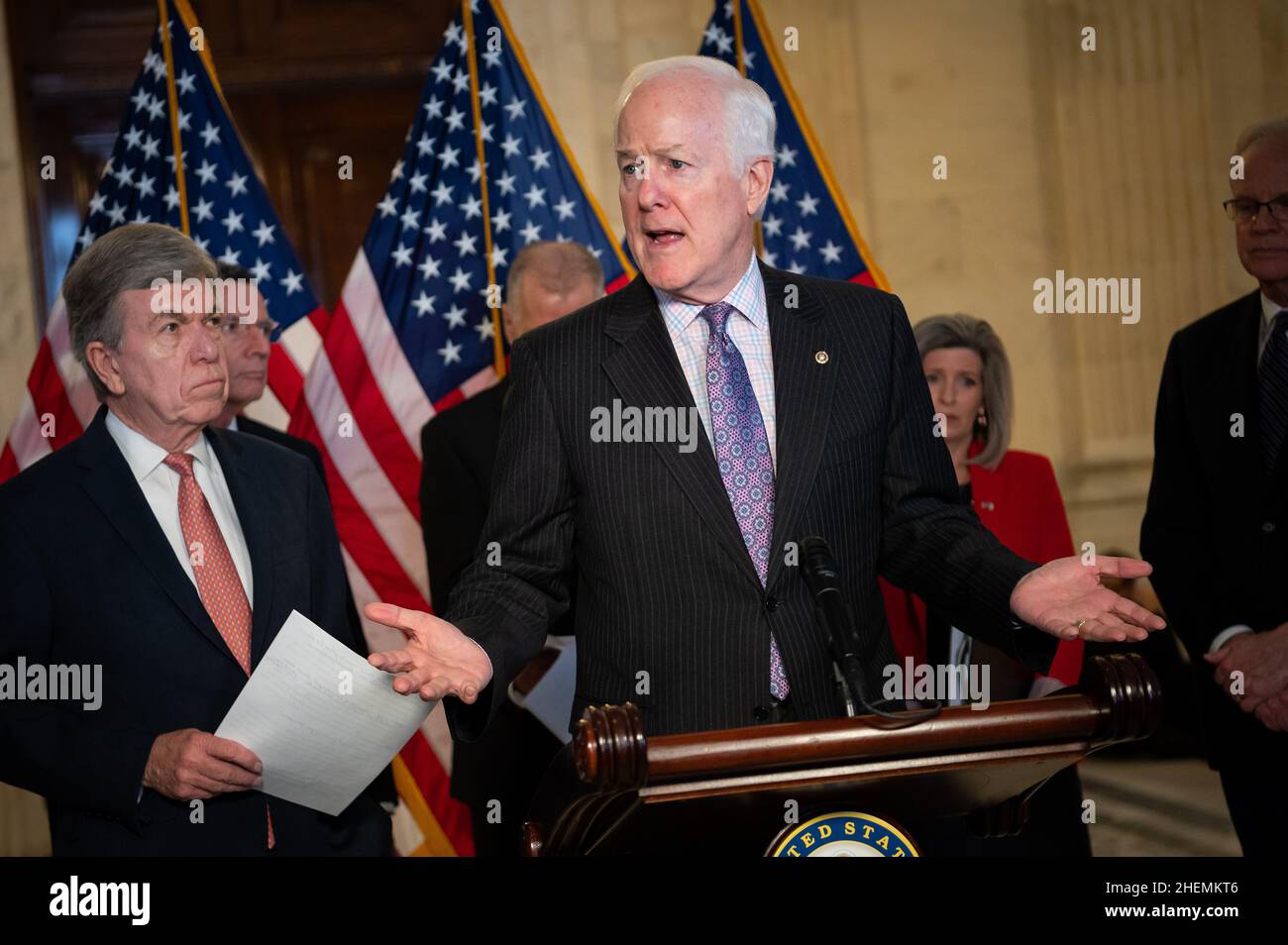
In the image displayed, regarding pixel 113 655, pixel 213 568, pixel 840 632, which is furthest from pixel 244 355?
pixel 840 632

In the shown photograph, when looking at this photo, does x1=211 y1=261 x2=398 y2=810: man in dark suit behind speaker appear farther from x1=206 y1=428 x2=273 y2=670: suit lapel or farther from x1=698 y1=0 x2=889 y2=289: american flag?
x1=698 y1=0 x2=889 y2=289: american flag

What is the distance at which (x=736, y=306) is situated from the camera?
235cm

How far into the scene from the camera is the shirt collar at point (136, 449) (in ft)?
8.73

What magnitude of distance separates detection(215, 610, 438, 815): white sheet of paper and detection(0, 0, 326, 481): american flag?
98.8 inches

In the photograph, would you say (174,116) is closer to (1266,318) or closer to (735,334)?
(735,334)

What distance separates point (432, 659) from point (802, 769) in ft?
1.77

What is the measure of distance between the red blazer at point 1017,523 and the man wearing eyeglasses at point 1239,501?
0.39m

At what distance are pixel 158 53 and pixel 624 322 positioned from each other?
3.15m

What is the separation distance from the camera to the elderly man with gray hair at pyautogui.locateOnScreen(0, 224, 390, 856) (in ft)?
8.06

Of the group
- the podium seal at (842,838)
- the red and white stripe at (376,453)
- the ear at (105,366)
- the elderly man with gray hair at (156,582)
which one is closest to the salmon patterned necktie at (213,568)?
the elderly man with gray hair at (156,582)

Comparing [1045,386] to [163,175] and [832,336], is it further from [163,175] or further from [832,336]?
[832,336]

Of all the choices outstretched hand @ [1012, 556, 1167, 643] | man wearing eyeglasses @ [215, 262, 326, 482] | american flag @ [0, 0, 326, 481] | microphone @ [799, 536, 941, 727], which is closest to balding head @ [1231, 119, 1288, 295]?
outstretched hand @ [1012, 556, 1167, 643]
